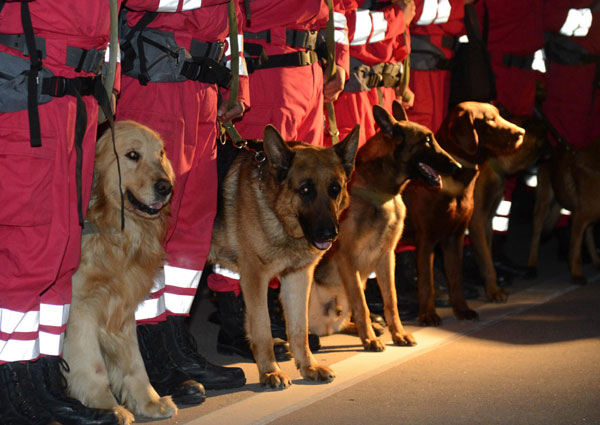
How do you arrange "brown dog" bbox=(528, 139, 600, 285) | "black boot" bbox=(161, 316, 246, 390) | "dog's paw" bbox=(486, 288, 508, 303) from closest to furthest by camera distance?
"black boot" bbox=(161, 316, 246, 390)
"dog's paw" bbox=(486, 288, 508, 303)
"brown dog" bbox=(528, 139, 600, 285)

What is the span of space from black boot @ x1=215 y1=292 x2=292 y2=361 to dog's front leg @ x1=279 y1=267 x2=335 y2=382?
0.37 metres

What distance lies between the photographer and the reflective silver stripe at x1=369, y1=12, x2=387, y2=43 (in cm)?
547

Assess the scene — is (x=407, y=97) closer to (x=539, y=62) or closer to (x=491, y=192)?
(x=491, y=192)

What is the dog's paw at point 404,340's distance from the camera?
4.82 meters

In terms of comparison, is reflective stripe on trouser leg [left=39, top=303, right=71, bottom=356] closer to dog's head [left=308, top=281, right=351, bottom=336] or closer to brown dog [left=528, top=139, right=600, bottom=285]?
dog's head [left=308, top=281, right=351, bottom=336]

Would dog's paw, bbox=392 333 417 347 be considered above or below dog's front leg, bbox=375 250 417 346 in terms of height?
below

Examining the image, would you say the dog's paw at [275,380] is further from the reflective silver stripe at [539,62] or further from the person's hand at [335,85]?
the reflective silver stripe at [539,62]

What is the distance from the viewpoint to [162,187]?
3465 millimetres

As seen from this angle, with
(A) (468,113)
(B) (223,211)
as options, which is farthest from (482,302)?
(B) (223,211)

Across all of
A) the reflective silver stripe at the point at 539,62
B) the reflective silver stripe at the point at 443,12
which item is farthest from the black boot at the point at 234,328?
the reflective silver stripe at the point at 539,62

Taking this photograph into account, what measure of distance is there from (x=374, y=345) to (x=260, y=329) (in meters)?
0.87

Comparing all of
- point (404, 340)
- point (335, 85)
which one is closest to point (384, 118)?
point (335, 85)

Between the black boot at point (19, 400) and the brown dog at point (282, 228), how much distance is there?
1.12 m

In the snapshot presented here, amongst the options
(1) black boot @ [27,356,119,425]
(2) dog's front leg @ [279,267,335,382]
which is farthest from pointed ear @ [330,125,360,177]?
(1) black boot @ [27,356,119,425]
